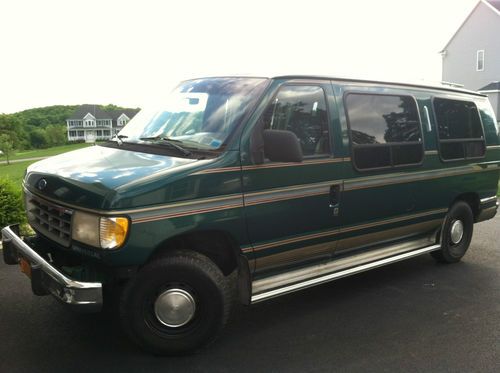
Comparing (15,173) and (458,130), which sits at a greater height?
(458,130)

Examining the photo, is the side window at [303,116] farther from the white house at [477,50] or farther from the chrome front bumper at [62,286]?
the white house at [477,50]

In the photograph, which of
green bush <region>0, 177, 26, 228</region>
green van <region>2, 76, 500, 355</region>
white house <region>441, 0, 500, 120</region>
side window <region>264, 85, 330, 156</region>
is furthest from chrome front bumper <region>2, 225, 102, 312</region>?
white house <region>441, 0, 500, 120</region>

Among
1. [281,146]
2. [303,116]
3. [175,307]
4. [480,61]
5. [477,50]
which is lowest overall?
[175,307]

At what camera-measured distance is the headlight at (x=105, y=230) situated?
10.0ft

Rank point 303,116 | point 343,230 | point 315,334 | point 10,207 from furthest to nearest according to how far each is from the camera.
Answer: point 10,207 → point 343,230 → point 303,116 → point 315,334

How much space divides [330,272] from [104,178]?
215cm

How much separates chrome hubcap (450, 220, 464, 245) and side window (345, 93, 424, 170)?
1.22 metres

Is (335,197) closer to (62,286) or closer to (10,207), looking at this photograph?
(62,286)

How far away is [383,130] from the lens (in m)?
4.64

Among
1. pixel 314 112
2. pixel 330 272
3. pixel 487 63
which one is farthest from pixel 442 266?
pixel 487 63

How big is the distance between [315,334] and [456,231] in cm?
278

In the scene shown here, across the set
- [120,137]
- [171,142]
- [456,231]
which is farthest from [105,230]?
[456,231]

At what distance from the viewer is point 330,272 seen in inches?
168

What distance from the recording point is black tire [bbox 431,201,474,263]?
557 cm
